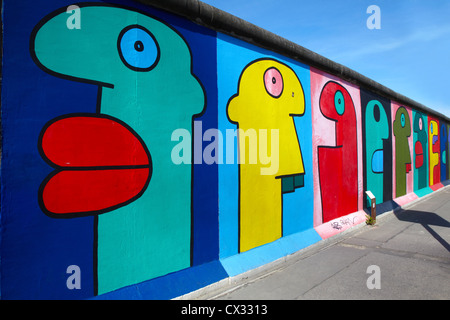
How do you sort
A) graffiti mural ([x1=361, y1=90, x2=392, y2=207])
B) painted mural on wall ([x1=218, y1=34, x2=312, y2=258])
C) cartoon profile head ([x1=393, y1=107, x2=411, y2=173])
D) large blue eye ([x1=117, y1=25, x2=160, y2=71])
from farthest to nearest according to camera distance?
cartoon profile head ([x1=393, y1=107, x2=411, y2=173]) → graffiti mural ([x1=361, y1=90, x2=392, y2=207]) → painted mural on wall ([x1=218, y1=34, x2=312, y2=258]) → large blue eye ([x1=117, y1=25, x2=160, y2=71])

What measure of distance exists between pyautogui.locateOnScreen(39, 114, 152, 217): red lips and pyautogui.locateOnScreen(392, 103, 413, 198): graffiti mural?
9620 millimetres

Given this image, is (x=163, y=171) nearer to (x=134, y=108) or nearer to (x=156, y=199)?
(x=156, y=199)

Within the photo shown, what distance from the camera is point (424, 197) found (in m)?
12.3

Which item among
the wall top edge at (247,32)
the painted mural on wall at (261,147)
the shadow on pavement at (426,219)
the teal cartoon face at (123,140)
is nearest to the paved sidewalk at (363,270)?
the shadow on pavement at (426,219)

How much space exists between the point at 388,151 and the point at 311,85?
5153 mm

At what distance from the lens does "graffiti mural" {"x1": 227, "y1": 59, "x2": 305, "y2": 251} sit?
457cm

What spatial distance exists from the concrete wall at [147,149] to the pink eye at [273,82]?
0.02 metres

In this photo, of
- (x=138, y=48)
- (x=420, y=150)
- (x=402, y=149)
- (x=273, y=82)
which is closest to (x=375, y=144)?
(x=402, y=149)

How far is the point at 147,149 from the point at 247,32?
253 cm

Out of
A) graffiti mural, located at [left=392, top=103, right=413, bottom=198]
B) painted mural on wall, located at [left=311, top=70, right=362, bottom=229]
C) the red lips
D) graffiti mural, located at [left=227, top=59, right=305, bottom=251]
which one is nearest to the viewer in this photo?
the red lips

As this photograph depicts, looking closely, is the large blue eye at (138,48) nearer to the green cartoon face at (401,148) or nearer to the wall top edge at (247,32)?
the wall top edge at (247,32)

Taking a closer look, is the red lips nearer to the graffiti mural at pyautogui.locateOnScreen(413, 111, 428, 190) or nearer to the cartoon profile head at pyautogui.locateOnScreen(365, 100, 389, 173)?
the cartoon profile head at pyautogui.locateOnScreen(365, 100, 389, 173)

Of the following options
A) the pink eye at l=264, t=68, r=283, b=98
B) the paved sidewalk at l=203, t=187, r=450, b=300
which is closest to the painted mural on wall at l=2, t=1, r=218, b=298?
Answer: the paved sidewalk at l=203, t=187, r=450, b=300
